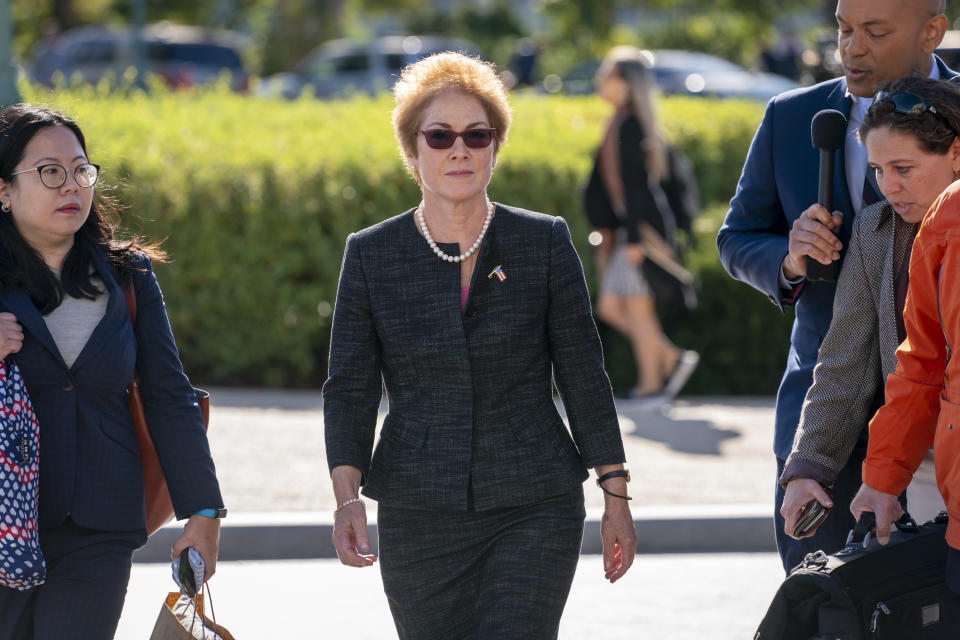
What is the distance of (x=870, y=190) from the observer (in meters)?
3.78

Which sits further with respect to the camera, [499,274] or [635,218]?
[635,218]

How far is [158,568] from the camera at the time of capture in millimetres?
6812

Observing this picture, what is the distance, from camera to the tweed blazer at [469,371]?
11.8 feet

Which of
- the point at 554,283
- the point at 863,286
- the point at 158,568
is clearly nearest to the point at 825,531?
the point at 863,286

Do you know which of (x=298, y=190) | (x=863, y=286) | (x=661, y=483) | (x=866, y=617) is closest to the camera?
(x=866, y=617)

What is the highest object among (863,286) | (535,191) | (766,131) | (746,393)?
(766,131)

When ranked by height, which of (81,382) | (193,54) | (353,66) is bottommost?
(353,66)

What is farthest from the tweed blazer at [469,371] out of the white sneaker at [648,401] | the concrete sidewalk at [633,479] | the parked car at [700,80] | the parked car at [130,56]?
the parked car at [130,56]

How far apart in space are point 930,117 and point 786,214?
0.76 meters

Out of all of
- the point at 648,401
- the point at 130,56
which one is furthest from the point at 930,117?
the point at 130,56

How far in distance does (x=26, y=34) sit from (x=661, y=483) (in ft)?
123

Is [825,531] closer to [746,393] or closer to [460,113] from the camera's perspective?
[460,113]

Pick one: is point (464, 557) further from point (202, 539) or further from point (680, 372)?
point (680, 372)

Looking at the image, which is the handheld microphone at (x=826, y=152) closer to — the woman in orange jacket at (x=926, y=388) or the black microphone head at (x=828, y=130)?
the black microphone head at (x=828, y=130)
